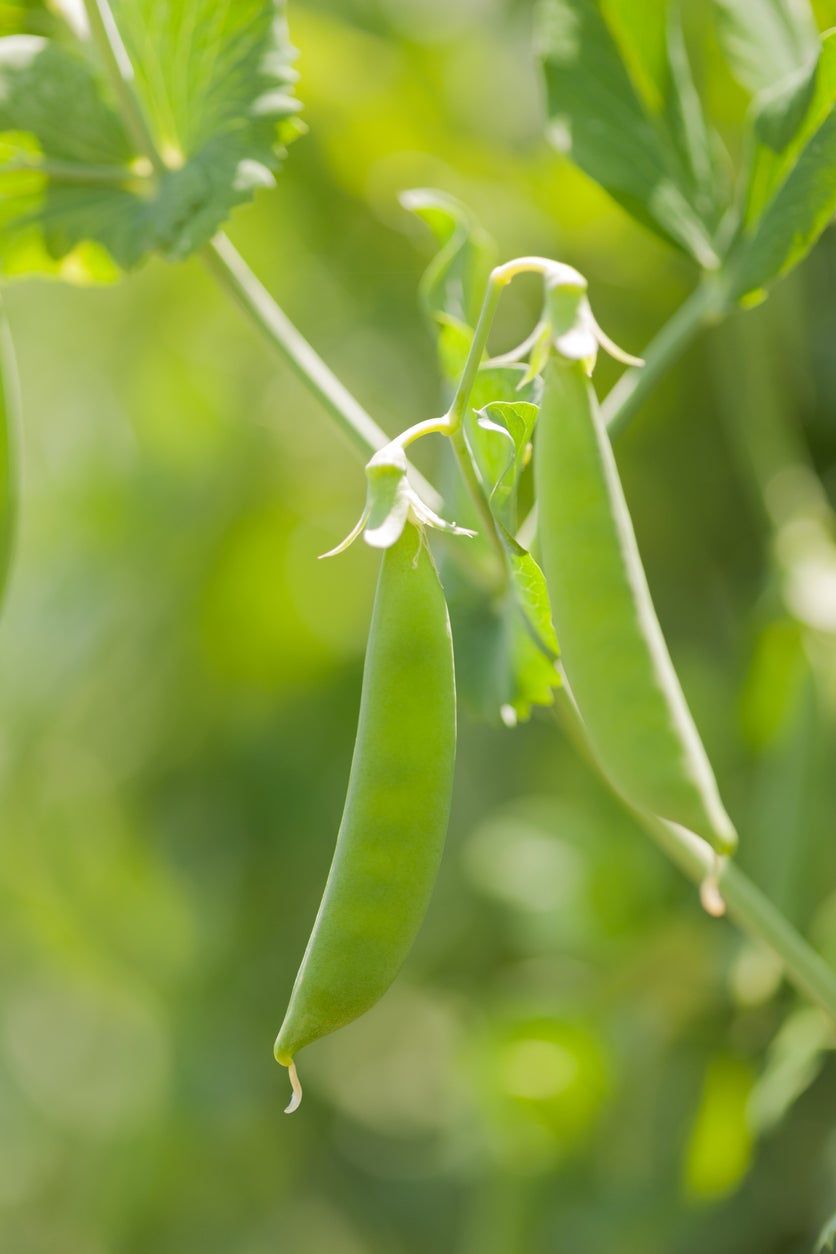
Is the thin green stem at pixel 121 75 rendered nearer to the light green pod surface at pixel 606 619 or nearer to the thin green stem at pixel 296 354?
the thin green stem at pixel 296 354

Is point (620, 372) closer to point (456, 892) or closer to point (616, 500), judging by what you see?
point (456, 892)

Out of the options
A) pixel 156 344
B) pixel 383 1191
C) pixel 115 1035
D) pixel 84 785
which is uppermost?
pixel 156 344

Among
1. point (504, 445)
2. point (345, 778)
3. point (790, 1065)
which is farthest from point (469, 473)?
point (345, 778)

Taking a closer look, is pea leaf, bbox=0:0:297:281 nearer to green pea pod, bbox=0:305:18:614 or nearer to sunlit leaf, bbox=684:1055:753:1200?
green pea pod, bbox=0:305:18:614

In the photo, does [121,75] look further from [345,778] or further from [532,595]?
[345,778]

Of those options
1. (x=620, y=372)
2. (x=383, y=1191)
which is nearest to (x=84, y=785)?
(x=383, y=1191)

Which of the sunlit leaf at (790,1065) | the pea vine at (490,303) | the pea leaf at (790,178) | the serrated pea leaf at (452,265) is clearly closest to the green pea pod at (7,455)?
the pea vine at (490,303)
